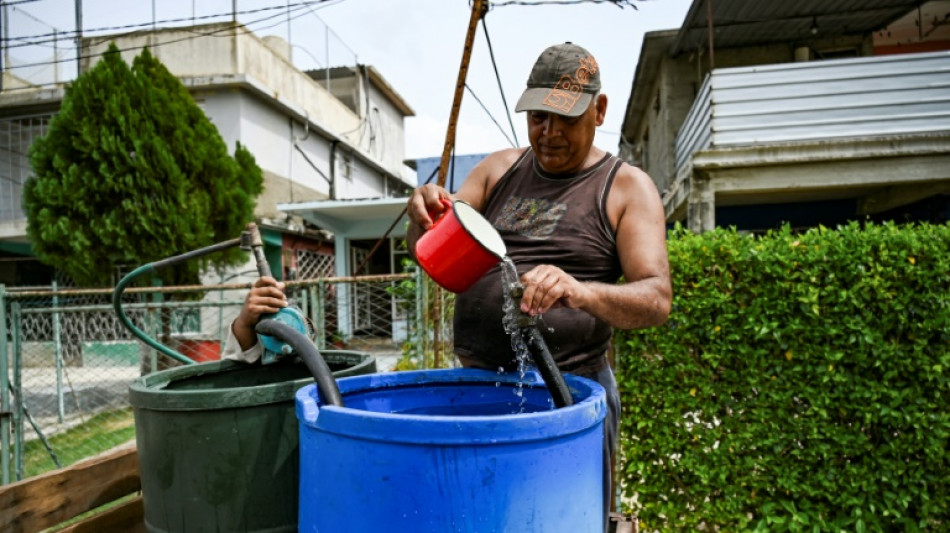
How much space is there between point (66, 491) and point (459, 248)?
5.02 ft

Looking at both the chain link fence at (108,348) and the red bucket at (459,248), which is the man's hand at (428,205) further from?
the chain link fence at (108,348)

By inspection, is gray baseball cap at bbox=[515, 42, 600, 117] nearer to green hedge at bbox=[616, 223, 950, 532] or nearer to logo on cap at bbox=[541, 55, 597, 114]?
logo on cap at bbox=[541, 55, 597, 114]

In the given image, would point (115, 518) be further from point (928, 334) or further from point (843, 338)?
point (928, 334)

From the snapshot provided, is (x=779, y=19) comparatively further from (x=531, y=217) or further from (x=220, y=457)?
(x=220, y=457)

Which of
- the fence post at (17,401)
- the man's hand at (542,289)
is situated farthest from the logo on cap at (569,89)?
the fence post at (17,401)

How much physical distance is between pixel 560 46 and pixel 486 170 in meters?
0.48

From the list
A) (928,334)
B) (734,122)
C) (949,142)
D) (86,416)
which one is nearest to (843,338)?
(928,334)

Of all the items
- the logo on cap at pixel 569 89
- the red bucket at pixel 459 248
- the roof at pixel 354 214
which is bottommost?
the red bucket at pixel 459 248

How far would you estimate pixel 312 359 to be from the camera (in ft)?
4.17

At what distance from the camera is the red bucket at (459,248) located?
134 cm

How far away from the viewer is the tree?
Result: 319 inches

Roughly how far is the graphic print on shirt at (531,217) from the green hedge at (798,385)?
149cm

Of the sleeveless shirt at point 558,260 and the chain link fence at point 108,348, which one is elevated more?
the sleeveless shirt at point 558,260

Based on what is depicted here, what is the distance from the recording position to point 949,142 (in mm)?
7395
